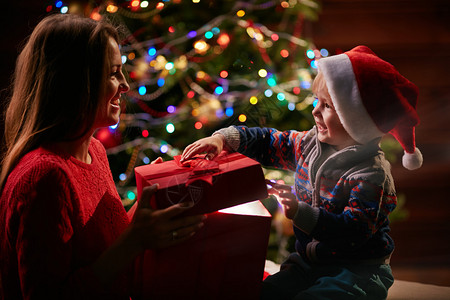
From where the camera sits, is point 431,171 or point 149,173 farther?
point 431,171

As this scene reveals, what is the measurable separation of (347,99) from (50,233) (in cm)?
47

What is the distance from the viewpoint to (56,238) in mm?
547

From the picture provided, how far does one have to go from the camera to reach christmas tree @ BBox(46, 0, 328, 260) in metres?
1.10

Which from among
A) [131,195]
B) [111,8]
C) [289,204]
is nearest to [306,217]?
[289,204]

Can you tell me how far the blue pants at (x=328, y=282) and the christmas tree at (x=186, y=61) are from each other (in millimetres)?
375

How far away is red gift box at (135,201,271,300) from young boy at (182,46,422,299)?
0.07 m

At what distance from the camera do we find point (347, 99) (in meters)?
0.59

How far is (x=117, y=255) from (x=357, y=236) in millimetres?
363

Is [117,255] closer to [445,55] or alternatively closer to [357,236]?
[357,236]

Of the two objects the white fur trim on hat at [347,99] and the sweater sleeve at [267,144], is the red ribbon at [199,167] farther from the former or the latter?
the white fur trim on hat at [347,99]

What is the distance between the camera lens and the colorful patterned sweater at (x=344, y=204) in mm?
602

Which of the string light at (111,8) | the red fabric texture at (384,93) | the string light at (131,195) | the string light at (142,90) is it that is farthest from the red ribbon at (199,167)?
the string light at (111,8)

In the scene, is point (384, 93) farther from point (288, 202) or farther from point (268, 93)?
point (268, 93)

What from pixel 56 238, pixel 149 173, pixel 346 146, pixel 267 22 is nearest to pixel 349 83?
pixel 346 146
